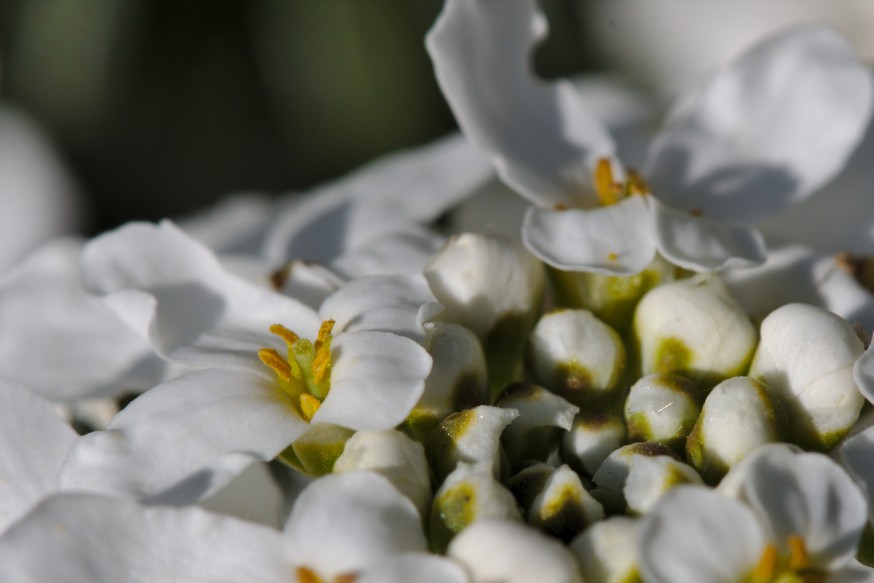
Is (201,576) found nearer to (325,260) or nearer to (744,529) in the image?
(744,529)

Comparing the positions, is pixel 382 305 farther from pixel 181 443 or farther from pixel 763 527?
pixel 763 527

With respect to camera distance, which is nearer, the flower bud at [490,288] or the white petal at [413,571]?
the white petal at [413,571]

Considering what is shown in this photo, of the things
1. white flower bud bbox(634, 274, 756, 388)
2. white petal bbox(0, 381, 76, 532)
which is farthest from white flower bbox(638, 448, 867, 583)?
white petal bbox(0, 381, 76, 532)

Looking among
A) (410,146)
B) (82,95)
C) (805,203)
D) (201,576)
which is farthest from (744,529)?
(82,95)

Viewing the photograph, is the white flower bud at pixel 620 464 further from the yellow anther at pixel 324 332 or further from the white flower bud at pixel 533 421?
the yellow anther at pixel 324 332

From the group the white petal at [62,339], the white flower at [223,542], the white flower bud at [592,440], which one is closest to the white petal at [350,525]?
the white flower at [223,542]

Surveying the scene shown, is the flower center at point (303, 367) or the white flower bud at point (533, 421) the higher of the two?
the flower center at point (303, 367)

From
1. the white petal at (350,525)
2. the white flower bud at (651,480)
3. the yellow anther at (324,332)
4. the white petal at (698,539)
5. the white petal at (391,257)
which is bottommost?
the white flower bud at (651,480)
